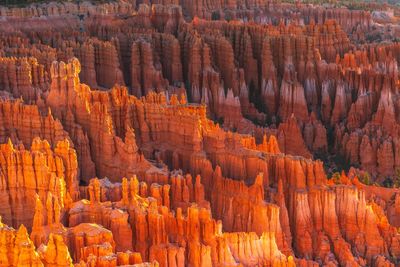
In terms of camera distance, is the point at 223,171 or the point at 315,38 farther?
the point at 315,38

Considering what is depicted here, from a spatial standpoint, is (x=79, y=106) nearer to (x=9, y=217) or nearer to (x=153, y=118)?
(x=153, y=118)

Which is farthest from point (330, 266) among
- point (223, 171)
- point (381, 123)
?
point (381, 123)

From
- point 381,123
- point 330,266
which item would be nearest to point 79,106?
point 330,266

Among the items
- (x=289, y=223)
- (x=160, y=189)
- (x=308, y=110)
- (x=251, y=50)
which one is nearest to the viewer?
(x=160, y=189)

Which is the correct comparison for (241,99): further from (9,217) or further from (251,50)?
(9,217)

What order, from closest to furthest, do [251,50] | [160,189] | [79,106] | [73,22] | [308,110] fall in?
[160,189] → [79,106] → [308,110] → [251,50] → [73,22]

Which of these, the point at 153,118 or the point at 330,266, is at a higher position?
the point at 153,118

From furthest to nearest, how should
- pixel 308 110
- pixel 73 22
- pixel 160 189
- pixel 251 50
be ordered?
pixel 73 22, pixel 251 50, pixel 308 110, pixel 160 189
